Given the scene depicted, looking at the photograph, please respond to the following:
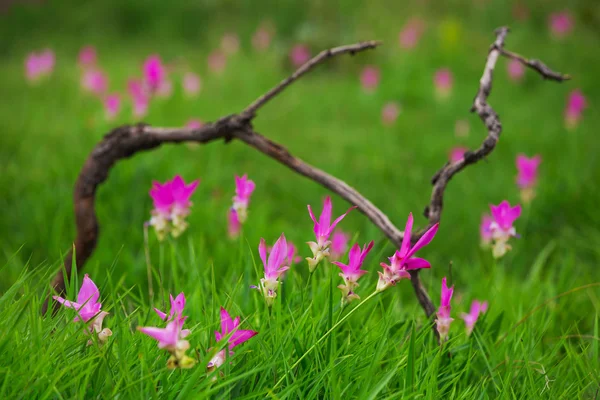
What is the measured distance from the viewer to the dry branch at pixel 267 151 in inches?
55.4

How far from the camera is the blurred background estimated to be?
3.04 m

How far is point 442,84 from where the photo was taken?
5.82m

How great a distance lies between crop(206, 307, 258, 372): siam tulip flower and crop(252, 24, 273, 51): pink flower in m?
7.46

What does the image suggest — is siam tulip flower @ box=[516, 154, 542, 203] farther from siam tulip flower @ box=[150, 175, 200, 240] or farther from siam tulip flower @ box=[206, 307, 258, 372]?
siam tulip flower @ box=[206, 307, 258, 372]

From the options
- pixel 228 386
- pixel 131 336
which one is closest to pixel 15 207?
pixel 131 336

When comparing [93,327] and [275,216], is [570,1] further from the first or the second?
[93,327]

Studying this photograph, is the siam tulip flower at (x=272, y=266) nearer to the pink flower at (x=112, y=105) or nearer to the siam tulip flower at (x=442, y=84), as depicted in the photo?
the pink flower at (x=112, y=105)

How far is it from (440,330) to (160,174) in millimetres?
2372

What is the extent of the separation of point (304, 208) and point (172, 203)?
2.39 meters

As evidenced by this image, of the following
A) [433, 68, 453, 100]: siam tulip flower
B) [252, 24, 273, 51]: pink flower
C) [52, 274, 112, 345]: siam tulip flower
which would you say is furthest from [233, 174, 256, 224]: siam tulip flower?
[252, 24, 273, 51]: pink flower

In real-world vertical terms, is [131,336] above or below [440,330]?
above

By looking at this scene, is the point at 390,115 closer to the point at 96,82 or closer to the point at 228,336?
the point at 96,82

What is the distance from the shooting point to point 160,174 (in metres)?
3.34

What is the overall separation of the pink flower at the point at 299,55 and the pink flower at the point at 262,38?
981 millimetres
